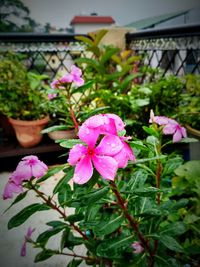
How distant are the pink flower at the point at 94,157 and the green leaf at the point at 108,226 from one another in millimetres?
281

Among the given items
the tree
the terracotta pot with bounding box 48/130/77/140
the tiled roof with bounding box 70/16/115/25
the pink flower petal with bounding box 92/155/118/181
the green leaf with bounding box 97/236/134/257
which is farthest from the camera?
the tiled roof with bounding box 70/16/115/25

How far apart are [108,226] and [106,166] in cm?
30

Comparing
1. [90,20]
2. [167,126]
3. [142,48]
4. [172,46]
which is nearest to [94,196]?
[167,126]

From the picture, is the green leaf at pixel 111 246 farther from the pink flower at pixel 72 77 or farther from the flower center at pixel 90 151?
the pink flower at pixel 72 77

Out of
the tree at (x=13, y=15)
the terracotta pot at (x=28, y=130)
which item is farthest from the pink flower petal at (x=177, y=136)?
the tree at (x=13, y=15)

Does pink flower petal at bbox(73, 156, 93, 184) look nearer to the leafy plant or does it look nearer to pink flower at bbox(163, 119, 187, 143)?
the leafy plant

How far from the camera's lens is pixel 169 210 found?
871mm

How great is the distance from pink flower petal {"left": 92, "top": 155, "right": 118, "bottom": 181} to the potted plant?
6.57 feet

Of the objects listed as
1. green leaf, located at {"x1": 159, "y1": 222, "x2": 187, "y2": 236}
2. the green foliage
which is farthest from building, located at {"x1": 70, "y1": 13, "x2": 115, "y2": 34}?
green leaf, located at {"x1": 159, "y1": 222, "x2": 187, "y2": 236}

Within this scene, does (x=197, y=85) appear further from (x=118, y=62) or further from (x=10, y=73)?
(x=10, y=73)

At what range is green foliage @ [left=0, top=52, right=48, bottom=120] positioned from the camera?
2.52 metres

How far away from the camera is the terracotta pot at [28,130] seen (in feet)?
8.06

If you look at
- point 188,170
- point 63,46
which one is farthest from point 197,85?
point 63,46

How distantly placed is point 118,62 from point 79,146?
8.41ft
